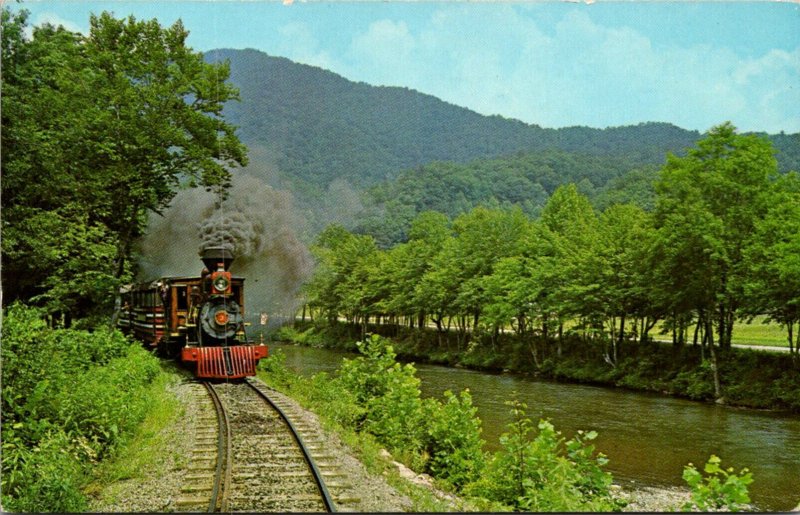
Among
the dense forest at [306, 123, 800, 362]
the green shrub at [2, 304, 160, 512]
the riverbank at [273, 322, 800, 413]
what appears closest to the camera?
the green shrub at [2, 304, 160, 512]

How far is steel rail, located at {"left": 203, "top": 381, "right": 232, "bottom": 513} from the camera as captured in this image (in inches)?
255

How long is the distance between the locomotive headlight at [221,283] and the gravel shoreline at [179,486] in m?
5.66

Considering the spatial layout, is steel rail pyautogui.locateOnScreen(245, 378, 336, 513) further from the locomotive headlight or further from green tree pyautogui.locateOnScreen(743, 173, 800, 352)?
green tree pyautogui.locateOnScreen(743, 173, 800, 352)

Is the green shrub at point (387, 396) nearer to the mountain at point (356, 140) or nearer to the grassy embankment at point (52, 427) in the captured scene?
the mountain at point (356, 140)

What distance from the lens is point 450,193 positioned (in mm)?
16906

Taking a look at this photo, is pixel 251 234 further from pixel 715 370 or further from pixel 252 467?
pixel 715 370

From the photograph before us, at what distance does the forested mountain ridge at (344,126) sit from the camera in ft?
34.4

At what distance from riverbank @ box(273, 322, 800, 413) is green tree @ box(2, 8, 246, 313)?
5.20 metres

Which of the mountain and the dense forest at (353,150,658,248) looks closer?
the mountain

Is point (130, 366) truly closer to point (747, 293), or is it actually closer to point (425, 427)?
point (425, 427)

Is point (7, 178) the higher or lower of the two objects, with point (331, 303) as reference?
higher

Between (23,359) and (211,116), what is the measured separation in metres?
11.8

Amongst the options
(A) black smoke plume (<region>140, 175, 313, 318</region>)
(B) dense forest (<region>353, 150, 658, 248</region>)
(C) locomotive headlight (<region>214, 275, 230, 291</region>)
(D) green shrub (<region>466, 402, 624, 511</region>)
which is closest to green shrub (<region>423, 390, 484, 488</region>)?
(D) green shrub (<region>466, 402, 624, 511</region>)

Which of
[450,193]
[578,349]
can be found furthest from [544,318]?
[450,193]
